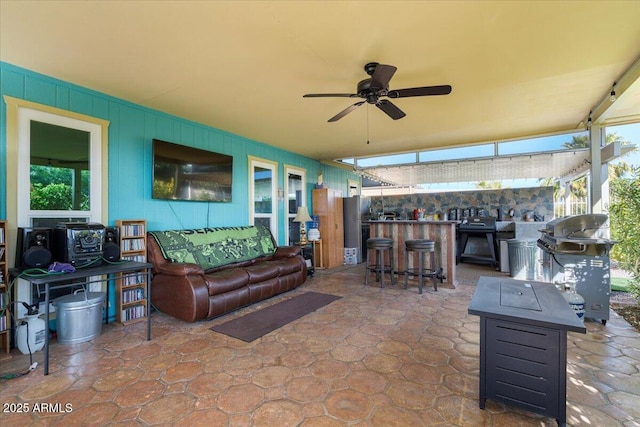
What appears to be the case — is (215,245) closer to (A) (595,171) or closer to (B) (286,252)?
(B) (286,252)

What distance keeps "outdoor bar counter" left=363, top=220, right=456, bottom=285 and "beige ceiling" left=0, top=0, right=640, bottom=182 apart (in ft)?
6.21

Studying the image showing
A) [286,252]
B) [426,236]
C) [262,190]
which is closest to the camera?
[286,252]

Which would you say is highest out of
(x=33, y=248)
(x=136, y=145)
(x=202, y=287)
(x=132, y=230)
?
(x=136, y=145)

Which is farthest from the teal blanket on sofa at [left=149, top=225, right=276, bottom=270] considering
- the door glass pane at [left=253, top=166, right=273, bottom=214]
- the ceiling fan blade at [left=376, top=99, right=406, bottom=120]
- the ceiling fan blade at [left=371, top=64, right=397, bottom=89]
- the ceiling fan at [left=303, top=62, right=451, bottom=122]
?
the ceiling fan blade at [left=371, top=64, right=397, bottom=89]

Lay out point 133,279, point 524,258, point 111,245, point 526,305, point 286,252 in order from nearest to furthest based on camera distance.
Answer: point 526,305 < point 111,245 < point 133,279 < point 286,252 < point 524,258

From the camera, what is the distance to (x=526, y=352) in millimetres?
1677

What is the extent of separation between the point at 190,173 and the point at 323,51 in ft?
8.90

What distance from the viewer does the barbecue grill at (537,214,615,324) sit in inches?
122

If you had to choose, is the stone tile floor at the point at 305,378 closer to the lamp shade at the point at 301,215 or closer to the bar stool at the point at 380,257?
the bar stool at the point at 380,257

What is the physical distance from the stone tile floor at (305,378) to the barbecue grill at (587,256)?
0.96 ft

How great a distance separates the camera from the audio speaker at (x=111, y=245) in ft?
9.71

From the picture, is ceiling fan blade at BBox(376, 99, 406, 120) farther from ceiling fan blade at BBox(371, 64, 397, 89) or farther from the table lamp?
the table lamp

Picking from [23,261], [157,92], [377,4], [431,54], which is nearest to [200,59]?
[157,92]

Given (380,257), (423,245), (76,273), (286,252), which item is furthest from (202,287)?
(423,245)
